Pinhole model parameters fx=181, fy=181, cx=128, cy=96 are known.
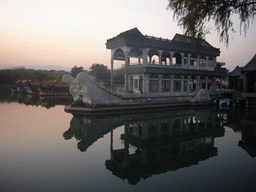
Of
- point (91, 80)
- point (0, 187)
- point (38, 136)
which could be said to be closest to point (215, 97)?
point (91, 80)

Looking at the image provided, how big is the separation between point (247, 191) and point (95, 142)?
23.4 feet

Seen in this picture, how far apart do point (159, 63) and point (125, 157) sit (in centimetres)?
1743

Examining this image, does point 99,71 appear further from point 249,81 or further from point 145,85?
point 249,81

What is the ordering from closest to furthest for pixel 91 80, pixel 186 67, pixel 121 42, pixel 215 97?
pixel 91 80, pixel 121 42, pixel 186 67, pixel 215 97

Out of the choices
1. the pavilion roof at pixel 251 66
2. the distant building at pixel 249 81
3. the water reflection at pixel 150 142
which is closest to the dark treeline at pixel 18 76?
the water reflection at pixel 150 142

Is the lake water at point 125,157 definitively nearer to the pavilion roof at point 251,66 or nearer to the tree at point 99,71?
the pavilion roof at point 251,66

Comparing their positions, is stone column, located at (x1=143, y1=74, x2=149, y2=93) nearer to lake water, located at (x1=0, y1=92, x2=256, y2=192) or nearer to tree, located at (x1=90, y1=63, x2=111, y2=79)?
lake water, located at (x1=0, y1=92, x2=256, y2=192)

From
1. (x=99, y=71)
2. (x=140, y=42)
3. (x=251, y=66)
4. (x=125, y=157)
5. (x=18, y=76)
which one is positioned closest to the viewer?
(x=125, y=157)

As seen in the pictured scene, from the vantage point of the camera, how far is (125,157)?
323 inches

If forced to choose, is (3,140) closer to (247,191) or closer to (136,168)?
(136,168)

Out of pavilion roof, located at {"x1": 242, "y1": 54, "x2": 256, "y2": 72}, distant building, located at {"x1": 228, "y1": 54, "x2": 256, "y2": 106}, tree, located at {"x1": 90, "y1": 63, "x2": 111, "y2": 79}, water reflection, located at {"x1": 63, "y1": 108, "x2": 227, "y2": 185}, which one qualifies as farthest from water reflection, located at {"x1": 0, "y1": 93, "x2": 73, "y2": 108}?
pavilion roof, located at {"x1": 242, "y1": 54, "x2": 256, "y2": 72}

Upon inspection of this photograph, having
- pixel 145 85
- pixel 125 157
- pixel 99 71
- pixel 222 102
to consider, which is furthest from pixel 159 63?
pixel 99 71

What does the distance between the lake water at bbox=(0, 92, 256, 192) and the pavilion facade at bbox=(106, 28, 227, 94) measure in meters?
10.2

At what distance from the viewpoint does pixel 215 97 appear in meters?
28.1
